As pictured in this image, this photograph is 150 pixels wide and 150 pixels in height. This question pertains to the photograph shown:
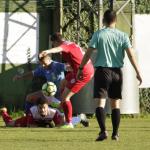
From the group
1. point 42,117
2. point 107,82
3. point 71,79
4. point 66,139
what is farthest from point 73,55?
point 107,82

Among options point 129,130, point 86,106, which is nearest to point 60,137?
point 129,130

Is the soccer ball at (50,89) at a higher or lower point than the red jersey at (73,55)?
lower

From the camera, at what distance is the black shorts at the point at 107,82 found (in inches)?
471

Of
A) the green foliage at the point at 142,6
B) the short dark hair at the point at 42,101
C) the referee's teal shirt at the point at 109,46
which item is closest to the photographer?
the referee's teal shirt at the point at 109,46

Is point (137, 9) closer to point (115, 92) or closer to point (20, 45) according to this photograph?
point (20, 45)

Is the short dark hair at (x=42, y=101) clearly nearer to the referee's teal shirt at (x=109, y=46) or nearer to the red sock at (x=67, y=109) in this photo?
the red sock at (x=67, y=109)

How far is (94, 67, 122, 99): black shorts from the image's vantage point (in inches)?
471

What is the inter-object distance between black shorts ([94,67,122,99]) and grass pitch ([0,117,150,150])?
697 millimetres

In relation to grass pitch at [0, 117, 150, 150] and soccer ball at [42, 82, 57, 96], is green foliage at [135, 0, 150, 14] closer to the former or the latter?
soccer ball at [42, 82, 57, 96]

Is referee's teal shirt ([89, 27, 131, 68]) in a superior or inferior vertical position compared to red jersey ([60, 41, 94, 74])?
superior

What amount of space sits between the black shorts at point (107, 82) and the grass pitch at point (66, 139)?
0.70 meters

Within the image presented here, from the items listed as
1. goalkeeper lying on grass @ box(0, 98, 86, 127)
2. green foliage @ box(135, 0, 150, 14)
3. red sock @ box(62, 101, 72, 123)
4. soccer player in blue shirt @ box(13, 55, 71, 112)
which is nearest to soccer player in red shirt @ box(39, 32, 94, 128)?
red sock @ box(62, 101, 72, 123)

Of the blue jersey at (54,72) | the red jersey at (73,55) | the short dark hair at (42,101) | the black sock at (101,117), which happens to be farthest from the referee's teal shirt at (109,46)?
the blue jersey at (54,72)

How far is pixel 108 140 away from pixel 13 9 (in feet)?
35.8
